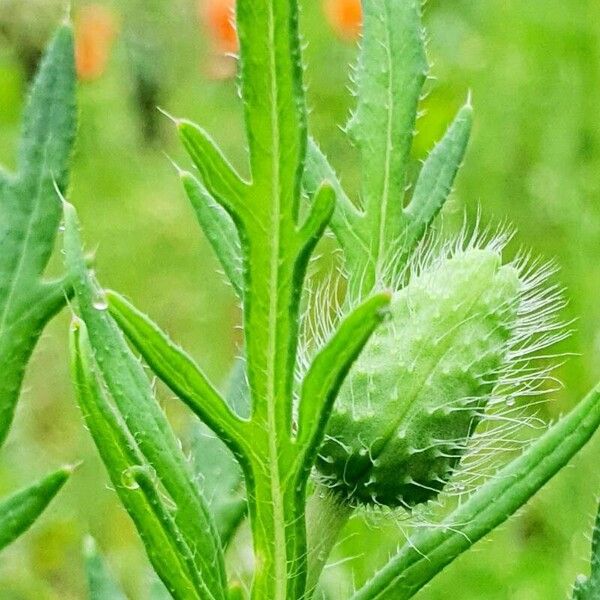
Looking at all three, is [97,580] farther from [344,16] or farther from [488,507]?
[344,16]

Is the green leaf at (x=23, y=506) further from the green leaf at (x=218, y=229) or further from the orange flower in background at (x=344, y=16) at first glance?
the orange flower in background at (x=344, y=16)

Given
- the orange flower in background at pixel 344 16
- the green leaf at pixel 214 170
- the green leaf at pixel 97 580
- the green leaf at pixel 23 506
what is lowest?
the green leaf at pixel 97 580

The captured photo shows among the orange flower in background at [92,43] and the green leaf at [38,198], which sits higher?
the orange flower in background at [92,43]

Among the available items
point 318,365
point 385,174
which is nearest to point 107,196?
point 385,174

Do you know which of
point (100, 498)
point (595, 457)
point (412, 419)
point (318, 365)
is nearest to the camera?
point (318, 365)

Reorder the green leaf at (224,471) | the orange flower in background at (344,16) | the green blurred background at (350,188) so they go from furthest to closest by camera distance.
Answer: the orange flower in background at (344,16) < the green blurred background at (350,188) < the green leaf at (224,471)

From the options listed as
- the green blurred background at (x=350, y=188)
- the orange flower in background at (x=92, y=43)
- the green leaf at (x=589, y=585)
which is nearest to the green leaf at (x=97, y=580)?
the green leaf at (x=589, y=585)

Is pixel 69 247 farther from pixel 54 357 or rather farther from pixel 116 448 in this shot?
pixel 54 357
